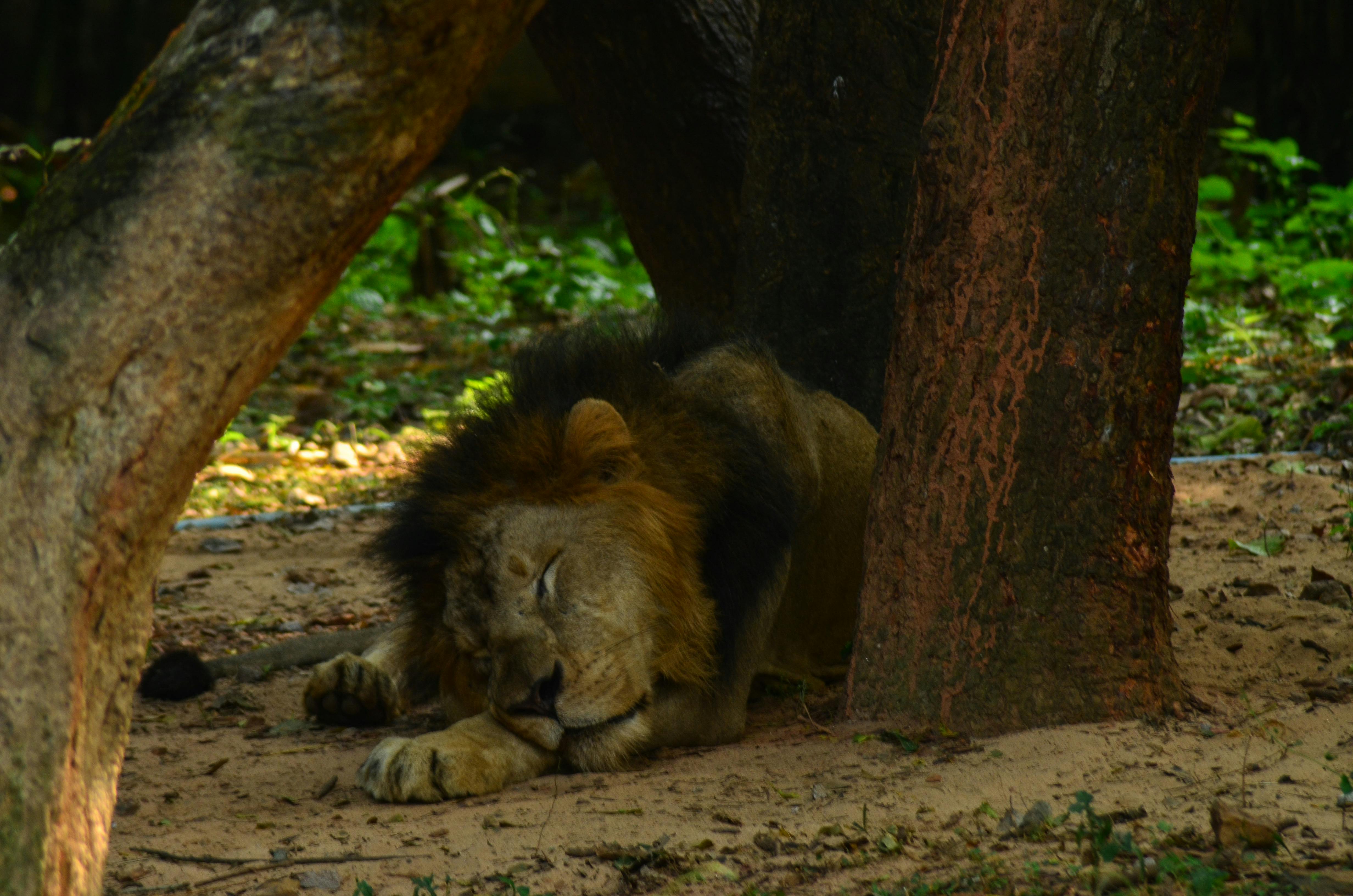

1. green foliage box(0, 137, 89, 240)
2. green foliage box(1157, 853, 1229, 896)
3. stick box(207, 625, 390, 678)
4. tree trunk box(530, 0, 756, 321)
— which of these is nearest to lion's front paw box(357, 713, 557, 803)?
stick box(207, 625, 390, 678)

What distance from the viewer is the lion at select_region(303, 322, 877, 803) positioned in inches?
136

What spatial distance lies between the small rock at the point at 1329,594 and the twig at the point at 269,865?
299 centimetres

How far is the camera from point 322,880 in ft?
9.13

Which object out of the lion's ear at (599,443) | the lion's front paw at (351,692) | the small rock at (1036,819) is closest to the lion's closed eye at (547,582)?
the lion's ear at (599,443)

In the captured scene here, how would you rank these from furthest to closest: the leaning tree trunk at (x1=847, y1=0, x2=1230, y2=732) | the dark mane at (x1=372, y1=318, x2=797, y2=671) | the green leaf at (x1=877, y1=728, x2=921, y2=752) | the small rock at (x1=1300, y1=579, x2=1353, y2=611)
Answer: the small rock at (x1=1300, y1=579, x2=1353, y2=611), the dark mane at (x1=372, y1=318, x2=797, y2=671), the green leaf at (x1=877, y1=728, x2=921, y2=752), the leaning tree trunk at (x1=847, y1=0, x2=1230, y2=732)

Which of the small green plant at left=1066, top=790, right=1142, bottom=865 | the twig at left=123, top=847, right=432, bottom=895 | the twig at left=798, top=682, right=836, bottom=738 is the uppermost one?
the small green plant at left=1066, top=790, right=1142, bottom=865

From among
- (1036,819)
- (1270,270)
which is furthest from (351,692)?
(1270,270)

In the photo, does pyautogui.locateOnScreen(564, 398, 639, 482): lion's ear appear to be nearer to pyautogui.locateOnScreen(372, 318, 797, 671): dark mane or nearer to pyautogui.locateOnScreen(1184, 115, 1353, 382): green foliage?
pyautogui.locateOnScreen(372, 318, 797, 671): dark mane

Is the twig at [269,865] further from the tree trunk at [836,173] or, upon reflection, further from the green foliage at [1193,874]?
the tree trunk at [836,173]

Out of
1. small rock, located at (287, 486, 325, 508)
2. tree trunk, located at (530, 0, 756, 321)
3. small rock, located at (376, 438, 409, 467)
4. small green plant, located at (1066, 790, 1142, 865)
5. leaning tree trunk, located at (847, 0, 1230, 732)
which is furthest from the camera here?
small rock, located at (376, 438, 409, 467)

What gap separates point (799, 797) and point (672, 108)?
367 centimetres

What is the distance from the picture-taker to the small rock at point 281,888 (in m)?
2.71

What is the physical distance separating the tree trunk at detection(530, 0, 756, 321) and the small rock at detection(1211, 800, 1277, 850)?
3.66 meters

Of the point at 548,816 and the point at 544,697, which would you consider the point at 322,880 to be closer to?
the point at 548,816
